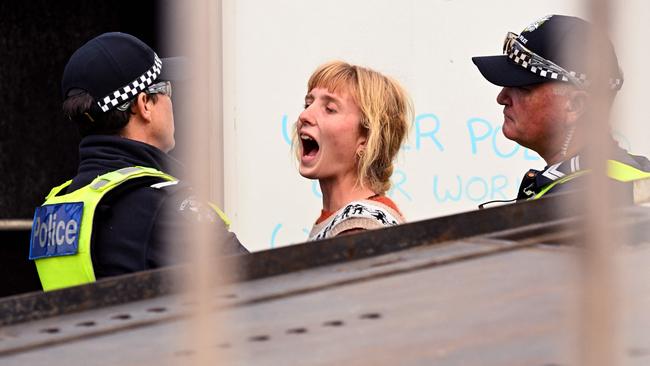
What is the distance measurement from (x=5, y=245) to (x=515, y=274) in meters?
4.20

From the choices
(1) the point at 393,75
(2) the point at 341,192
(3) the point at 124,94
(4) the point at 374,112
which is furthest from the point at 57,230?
(1) the point at 393,75

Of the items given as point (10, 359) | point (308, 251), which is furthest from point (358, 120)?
point (10, 359)

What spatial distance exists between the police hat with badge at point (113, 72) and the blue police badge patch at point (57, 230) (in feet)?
0.85

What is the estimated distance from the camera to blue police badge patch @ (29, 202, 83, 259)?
256 cm

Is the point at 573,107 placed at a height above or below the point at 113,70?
below

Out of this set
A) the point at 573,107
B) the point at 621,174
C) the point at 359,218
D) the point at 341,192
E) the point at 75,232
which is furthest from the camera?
the point at 341,192

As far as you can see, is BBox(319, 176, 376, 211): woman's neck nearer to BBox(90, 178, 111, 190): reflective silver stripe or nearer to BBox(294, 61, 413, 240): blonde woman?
BBox(294, 61, 413, 240): blonde woman

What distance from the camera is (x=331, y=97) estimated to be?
3111 millimetres

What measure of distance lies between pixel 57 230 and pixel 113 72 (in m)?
0.40

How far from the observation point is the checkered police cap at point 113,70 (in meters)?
2.81

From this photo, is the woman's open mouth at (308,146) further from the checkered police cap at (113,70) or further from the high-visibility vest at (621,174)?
the high-visibility vest at (621,174)

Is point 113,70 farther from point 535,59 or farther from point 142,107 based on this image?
point 535,59

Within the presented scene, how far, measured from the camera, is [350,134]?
3096mm

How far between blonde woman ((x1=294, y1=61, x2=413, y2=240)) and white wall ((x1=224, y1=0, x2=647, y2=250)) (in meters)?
1.39
